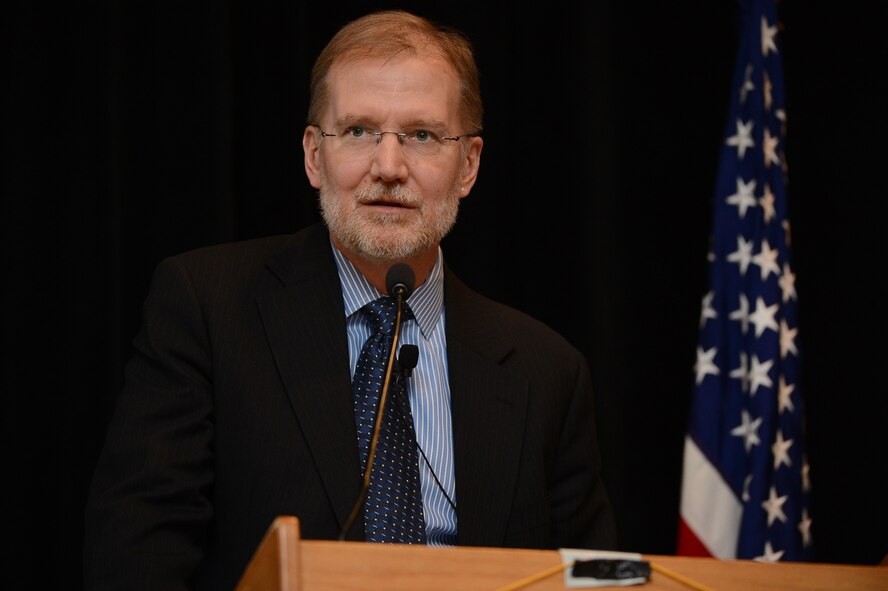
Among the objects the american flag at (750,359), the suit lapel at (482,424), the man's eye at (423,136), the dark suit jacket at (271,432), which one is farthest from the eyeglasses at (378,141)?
the american flag at (750,359)

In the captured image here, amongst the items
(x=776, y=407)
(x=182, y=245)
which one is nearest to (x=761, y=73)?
(x=776, y=407)

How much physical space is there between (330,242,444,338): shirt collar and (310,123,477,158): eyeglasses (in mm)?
261

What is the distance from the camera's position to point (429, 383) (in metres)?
2.95

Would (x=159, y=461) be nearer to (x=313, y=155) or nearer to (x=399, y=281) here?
(x=399, y=281)

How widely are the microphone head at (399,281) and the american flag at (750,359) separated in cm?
165

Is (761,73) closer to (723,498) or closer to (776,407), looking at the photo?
(776,407)

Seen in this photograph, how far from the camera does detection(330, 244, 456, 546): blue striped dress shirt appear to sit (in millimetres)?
2795

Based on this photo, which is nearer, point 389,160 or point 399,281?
point 399,281

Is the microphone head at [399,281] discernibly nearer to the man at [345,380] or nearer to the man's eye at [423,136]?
the man at [345,380]

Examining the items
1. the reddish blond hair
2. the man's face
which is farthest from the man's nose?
the reddish blond hair

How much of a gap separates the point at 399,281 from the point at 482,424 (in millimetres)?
557

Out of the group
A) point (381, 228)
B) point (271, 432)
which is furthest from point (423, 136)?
point (271, 432)

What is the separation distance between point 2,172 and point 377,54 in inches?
46.9

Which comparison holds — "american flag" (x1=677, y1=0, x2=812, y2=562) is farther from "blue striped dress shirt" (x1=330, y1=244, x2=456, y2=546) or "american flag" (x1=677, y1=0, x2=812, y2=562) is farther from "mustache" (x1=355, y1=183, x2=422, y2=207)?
"mustache" (x1=355, y1=183, x2=422, y2=207)
